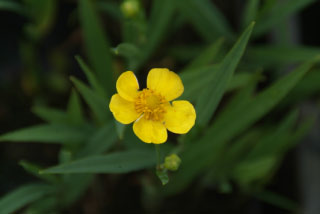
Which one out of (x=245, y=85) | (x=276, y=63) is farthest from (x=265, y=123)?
(x=245, y=85)

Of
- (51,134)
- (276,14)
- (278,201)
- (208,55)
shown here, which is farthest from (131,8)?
(278,201)

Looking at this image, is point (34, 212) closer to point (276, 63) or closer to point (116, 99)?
point (116, 99)

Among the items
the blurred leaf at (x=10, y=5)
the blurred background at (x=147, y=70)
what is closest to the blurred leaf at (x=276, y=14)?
the blurred background at (x=147, y=70)

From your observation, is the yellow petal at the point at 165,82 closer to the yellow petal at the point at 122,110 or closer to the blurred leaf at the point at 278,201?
the yellow petal at the point at 122,110

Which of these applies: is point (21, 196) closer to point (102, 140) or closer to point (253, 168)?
point (102, 140)

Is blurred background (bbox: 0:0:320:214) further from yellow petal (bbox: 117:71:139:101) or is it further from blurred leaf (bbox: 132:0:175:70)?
yellow petal (bbox: 117:71:139:101)

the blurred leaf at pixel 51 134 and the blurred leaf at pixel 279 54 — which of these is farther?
the blurred leaf at pixel 279 54
